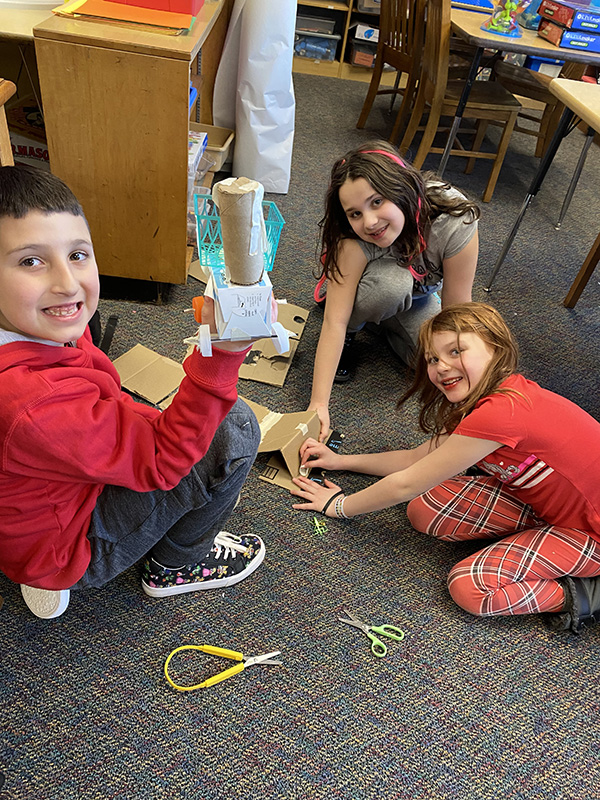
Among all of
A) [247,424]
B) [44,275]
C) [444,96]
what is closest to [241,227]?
[44,275]

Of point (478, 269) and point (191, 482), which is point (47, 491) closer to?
point (191, 482)

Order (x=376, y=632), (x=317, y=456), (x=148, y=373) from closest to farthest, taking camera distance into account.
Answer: (x=376, y=632) < (x=317, y=456) < (x=148, y=373)

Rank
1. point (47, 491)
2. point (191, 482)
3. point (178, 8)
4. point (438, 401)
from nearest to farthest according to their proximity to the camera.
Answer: point (47, 491) → point (191, 482) → point (438, 401) → point (178, 8)

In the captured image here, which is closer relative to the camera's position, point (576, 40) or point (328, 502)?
point (328, 502)

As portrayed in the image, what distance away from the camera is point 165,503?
3.34 feet

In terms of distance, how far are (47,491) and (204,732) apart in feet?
1.61

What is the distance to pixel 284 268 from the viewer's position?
227 cm

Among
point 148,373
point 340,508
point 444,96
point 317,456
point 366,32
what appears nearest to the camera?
point 340,508

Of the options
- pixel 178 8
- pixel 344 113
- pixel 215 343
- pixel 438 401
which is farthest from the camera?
pixel 344 113

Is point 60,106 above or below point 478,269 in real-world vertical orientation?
above

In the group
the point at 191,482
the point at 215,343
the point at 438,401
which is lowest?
the point at 438,401

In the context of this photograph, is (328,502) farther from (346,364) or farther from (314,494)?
(346,364)

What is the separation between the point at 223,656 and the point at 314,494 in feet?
1.42

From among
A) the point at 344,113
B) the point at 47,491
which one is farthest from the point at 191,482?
the point at 344,113
